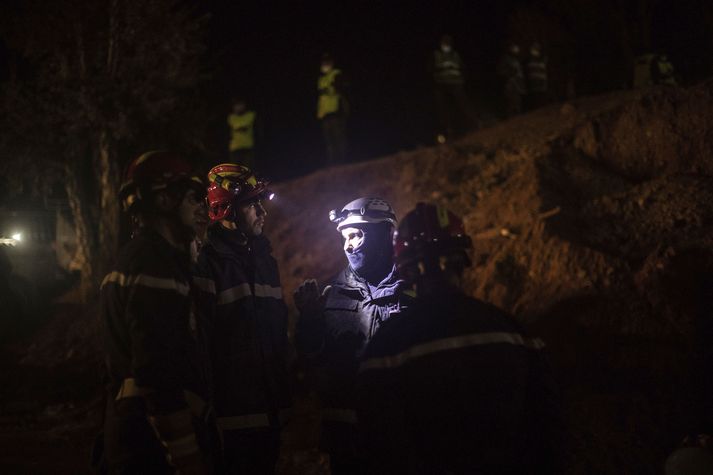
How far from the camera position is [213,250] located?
3377 millimetres

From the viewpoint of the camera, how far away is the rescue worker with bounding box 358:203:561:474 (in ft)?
6.95

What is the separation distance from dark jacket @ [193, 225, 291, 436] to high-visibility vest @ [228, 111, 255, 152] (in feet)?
30.6

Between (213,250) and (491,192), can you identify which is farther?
(491,192)

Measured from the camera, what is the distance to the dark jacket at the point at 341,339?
329cm

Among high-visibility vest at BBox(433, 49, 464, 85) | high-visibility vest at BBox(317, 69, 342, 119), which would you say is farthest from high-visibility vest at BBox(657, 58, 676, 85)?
high-visibility vest at BBox(317, 69, 342, 119)

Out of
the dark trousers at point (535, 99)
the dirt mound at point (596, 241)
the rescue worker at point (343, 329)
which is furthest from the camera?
the dark trousers at point (535, 99)

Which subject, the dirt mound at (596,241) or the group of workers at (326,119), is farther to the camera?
the group of workers at (326,119)

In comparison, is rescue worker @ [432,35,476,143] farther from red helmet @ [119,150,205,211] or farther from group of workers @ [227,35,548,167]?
red helmet @ [119,150,205,211]

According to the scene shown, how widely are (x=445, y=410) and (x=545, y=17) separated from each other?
934 inches

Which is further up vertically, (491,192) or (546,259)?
(491,192)

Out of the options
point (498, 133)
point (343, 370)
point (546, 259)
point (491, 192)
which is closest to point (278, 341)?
point (343, 370)

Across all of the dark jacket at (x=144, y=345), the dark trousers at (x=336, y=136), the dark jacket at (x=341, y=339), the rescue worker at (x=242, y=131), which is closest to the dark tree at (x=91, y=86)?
the rescue worker at (x=242, y=131)

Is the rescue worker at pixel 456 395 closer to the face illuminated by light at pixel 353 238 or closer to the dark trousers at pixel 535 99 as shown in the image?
the face illuminated by light at pixel 353 238

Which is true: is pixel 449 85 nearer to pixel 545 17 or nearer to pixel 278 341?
pixel 278 341
